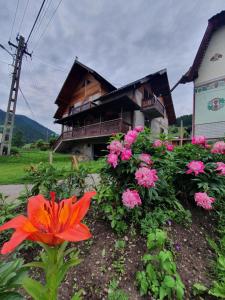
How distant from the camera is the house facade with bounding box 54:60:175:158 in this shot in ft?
44.0

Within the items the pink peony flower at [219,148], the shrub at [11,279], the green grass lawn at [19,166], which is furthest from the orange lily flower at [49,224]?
the pink peony flower at [219,148]

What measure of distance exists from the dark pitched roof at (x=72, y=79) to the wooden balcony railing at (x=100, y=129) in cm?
404

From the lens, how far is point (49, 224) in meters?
0.62

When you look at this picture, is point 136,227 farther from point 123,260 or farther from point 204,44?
point 204,44

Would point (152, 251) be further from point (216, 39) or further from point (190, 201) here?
point (216, 39)

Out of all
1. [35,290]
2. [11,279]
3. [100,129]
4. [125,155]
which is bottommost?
[11,279]

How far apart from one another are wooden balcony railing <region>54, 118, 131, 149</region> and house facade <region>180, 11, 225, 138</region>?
524cm

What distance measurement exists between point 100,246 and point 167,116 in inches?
788

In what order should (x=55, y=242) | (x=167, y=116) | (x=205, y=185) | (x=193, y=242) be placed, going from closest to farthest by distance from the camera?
1. (x=55, y=242)
2. (x=193, y=242)
3. (x=205, y=185)
4. (x=167, y=116)

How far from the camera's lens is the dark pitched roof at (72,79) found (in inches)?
606

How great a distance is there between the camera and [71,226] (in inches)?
22.8

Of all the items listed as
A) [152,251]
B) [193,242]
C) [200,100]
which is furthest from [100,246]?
[200,100]

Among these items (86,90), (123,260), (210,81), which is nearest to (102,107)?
(86,90)

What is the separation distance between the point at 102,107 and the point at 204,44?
8.11m
